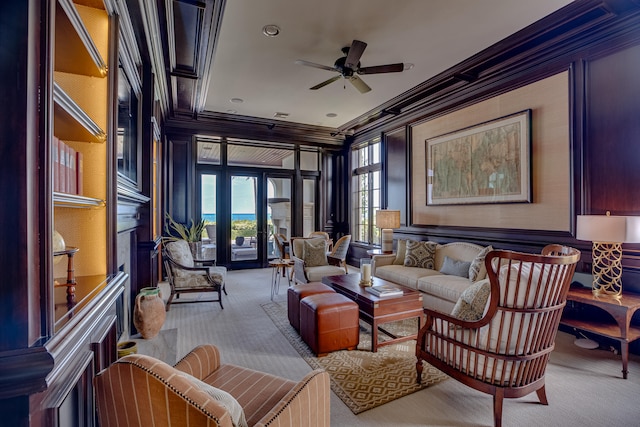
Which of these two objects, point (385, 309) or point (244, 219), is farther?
point (244, 219)

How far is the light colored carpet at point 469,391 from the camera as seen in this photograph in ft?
6.52

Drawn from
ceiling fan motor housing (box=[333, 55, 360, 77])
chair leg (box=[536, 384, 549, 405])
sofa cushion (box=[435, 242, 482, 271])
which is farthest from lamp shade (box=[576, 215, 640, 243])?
ceiling fan motor housing (box=[333, 55, 360, 77])

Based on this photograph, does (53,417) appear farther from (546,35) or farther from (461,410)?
(546,35)

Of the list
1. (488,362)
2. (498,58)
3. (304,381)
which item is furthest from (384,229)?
(304,381)

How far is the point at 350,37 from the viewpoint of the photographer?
11.5 feet

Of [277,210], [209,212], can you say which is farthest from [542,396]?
[209,212]

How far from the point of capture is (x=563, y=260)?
1717 mm

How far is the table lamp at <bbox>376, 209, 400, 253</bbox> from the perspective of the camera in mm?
5383

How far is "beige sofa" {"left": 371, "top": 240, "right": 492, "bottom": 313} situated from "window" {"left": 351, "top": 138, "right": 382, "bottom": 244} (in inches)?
65.9

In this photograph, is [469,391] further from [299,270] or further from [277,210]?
[277,210]

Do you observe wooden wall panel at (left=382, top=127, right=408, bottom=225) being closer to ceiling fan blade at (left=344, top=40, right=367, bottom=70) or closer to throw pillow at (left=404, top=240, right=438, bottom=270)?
throw pillow at (left=404, top=240, right=438, bottom=270)

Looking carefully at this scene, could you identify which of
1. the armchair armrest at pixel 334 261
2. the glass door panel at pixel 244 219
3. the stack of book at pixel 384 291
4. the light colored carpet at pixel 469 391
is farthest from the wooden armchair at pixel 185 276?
the glass door panel at pixel 244 219

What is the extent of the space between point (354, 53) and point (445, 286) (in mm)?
2898

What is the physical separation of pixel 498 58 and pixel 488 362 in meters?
3.63
